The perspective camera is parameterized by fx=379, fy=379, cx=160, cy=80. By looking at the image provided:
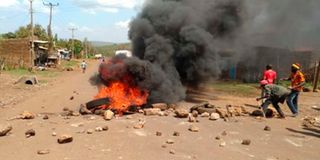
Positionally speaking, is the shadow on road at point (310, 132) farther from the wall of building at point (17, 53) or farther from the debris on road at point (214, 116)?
the wall of building at point (17, 53)

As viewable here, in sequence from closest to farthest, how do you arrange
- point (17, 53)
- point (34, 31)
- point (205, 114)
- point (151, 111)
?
point (151, 111) → point (205, 114) → point (17, 53) → point (34, 31)

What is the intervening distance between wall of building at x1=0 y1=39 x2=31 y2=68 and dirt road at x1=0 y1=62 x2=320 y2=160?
2565 cm

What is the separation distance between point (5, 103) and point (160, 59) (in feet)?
19.1

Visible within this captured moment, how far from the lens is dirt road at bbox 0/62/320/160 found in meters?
7.02

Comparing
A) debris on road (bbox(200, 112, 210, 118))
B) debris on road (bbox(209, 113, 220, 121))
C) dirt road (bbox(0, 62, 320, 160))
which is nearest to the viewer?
dirt road (bbox(0, 62, 320, 160))

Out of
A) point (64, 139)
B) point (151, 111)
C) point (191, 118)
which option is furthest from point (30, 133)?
point (191, 118)

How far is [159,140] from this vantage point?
26.2ft

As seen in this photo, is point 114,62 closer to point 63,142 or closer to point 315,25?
point 63,142

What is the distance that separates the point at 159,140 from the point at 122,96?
3721mm

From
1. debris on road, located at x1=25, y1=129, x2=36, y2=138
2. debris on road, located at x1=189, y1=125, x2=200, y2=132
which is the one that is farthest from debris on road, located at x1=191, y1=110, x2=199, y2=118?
debris on road, located at x1=25, y1=129, x2=36, y2=138

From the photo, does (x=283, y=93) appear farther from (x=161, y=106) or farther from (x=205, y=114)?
(x=161, y=106)

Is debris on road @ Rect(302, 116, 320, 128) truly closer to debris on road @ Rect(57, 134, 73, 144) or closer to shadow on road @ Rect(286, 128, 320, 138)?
shadow on road @ Rect(286, 128, 320, 138)

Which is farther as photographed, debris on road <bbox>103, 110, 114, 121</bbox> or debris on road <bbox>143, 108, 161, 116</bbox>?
debris on road <bbox>143, 108, 161, 116</bbox>

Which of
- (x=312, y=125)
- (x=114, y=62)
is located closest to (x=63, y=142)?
(x=114, y=62)
